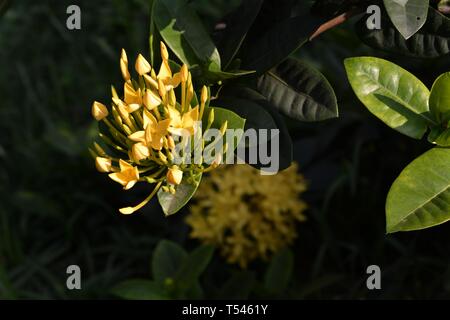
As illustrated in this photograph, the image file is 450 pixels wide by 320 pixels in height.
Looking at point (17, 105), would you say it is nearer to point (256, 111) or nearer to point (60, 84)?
point (60, 84)

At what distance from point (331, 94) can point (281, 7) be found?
0.17 meters

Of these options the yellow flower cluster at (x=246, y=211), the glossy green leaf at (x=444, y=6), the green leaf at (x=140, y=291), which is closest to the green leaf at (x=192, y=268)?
the green leaf at (x=140, y=291)

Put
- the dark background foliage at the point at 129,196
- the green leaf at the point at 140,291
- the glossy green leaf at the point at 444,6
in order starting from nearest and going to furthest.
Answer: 1. the glossy green leaf at the point at 444,6
2. the green leaf at the point at 140,291
3. the dark background foliage at the point at 129,196

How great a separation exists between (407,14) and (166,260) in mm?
878

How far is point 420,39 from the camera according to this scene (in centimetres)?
90

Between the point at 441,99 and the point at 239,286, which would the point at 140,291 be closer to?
the point at 239,286

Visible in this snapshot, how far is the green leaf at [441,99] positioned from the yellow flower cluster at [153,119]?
0.88 feet

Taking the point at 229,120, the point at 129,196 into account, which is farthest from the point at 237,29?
the point at 129,196

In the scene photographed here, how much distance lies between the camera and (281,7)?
0.94m

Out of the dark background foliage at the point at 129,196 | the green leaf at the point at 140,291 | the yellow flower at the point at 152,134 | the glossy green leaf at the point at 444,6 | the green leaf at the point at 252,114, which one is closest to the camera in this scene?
the yellow flower at the point at 152,134

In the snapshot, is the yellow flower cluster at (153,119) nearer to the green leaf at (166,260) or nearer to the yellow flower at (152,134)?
the yellow flower at (152,134)

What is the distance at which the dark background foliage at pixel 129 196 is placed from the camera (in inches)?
68.6
